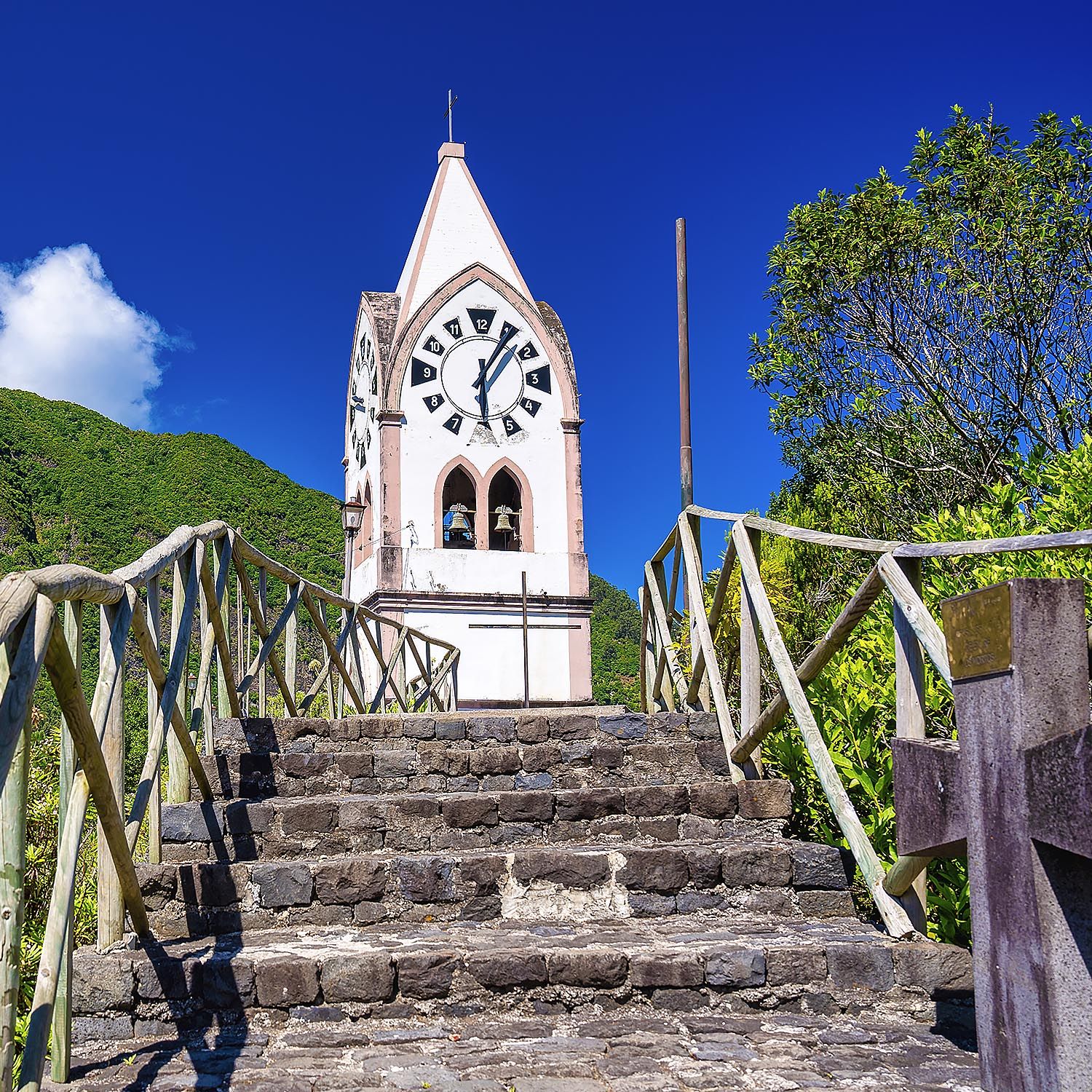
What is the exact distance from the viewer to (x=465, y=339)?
21.1 metres

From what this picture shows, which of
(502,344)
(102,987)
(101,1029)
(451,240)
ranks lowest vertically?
(101,1029)

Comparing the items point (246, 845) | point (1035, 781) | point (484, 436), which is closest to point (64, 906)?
point (246, 845)

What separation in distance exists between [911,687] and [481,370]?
18.7m

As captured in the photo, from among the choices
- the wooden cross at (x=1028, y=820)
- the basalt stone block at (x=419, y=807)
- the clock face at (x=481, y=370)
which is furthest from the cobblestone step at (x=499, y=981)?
the clock face at (x=481, y=370)

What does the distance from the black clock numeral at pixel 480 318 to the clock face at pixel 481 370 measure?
13 mm

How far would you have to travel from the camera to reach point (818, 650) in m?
3.69

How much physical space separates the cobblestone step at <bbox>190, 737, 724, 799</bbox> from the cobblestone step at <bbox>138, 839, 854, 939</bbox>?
80cm

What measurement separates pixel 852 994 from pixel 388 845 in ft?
5.71

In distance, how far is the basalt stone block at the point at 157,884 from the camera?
138 inches

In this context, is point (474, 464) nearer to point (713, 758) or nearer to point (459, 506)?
point (459, 506)

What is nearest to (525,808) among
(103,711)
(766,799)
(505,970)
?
(766,799)

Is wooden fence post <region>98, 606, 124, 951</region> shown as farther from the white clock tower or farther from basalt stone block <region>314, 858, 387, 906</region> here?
the white clock tower

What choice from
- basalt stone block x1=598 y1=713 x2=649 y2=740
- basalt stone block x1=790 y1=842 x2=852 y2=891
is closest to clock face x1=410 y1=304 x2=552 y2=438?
basalt stone block x1=598 y1=713 x2=649 y2=740

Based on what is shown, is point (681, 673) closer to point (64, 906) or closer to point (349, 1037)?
point (349, 1037)
